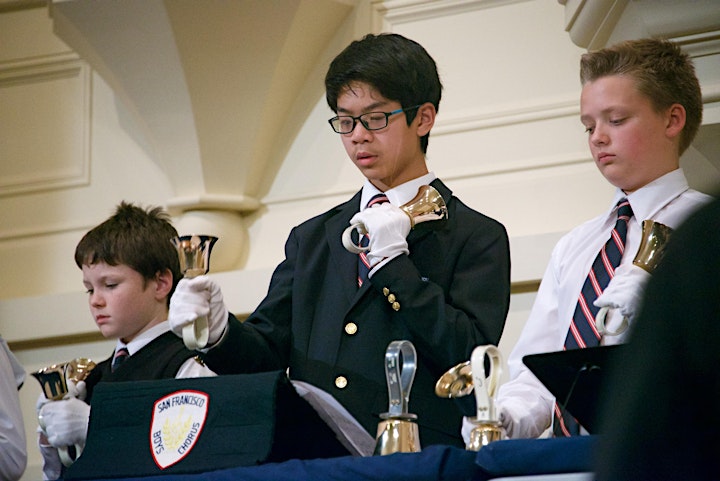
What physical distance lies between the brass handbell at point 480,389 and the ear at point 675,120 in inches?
29.7

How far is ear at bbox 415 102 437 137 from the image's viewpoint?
2.53 metres

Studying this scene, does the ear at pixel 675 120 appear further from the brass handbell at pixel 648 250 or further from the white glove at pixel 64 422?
the white glove at pixel 64 422

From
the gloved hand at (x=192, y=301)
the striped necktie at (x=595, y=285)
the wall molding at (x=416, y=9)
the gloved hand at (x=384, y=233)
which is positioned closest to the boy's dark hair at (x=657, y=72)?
the striped necktie at (x=595, y=285)

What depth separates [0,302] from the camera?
4.22 m

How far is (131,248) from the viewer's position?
301 cm

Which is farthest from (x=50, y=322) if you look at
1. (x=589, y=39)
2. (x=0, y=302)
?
(x=589, y=39)

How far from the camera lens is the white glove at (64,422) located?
2.59m

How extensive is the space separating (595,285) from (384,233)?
16.7 inches

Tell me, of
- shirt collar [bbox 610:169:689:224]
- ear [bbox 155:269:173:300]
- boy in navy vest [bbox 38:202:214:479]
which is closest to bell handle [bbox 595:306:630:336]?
shirt collar [bbox 610:169:689:224]

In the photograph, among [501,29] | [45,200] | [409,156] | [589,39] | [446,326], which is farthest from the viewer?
[45,200]

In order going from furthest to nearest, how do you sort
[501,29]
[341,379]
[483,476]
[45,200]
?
[45,200]
[501,29]
[341,379]
[483,476]

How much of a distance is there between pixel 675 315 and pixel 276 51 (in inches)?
126

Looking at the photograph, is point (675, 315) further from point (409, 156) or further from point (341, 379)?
point (409, 156)

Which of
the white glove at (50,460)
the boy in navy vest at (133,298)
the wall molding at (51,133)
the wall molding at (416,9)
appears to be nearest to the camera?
the white glove at (50,460)
